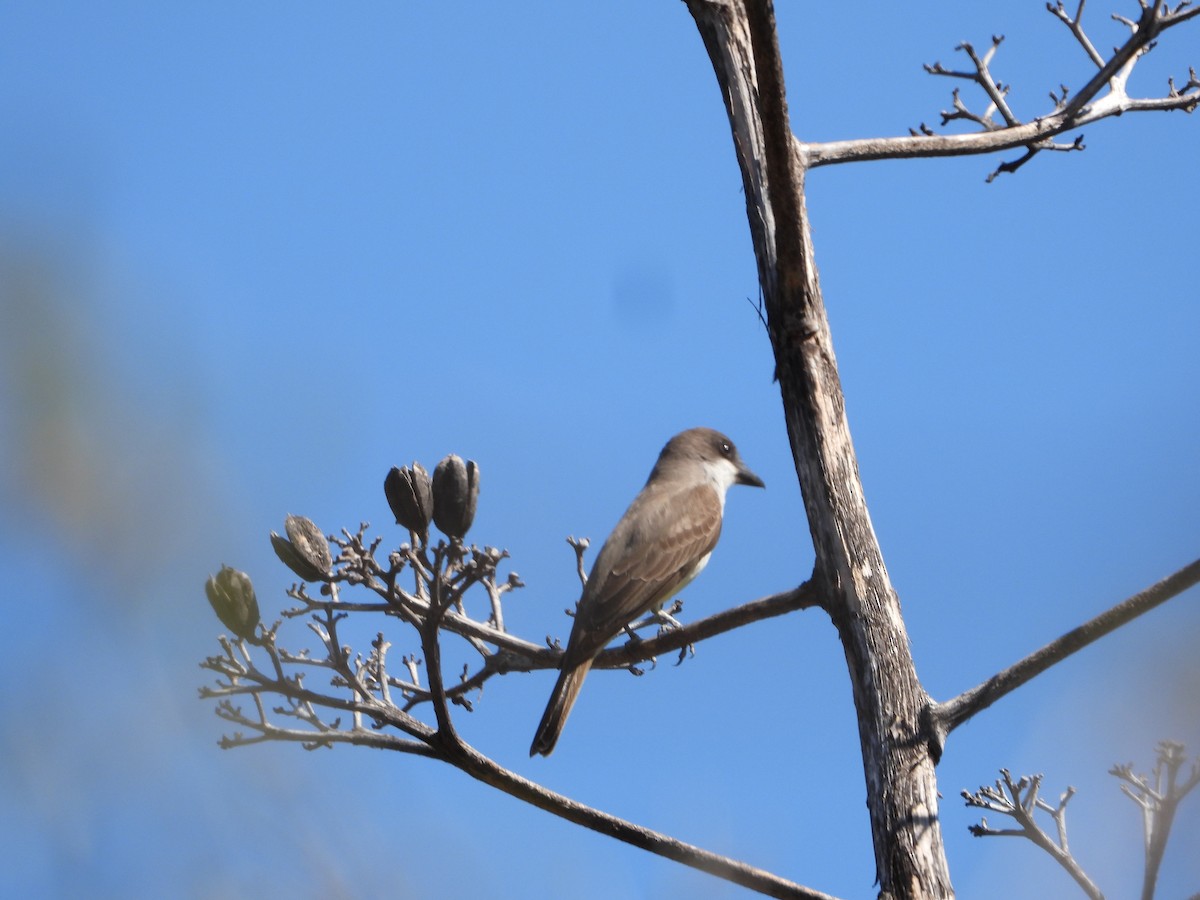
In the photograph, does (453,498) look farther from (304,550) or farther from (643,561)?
(643,561)

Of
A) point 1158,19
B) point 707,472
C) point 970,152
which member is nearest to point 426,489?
point 970,152

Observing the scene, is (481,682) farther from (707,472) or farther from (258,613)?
(707,472)

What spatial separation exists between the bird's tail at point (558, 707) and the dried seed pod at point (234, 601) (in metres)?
1.68

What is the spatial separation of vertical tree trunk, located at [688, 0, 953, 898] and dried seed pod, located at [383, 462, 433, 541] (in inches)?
47.0

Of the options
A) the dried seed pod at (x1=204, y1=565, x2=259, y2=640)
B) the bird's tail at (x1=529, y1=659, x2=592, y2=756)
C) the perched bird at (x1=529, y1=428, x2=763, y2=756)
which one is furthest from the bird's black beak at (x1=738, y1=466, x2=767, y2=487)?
the dried seed pod at (x1=204, y1=565, x2=259, y2=640)

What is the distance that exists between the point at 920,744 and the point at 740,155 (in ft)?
6.68

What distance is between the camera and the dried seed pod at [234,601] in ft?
12.4

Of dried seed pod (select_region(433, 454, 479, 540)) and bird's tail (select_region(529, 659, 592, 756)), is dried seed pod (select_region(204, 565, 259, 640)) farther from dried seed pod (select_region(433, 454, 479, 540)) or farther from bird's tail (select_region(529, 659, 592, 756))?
bird's tail (select_region(529, 659, 592, 756))

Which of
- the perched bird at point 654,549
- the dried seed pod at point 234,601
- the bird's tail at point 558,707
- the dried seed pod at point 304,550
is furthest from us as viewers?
the perched bird at point 654,549

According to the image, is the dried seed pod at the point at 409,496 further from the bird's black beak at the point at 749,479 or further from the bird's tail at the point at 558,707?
the bird's black beak at the point at 749,479

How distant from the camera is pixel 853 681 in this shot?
3.80 m

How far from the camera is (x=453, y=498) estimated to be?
3.87 metres

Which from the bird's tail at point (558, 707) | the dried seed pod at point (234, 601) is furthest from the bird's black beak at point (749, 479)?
the dried seed pod at point (234, 601)

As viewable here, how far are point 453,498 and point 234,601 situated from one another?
2.44 feet
